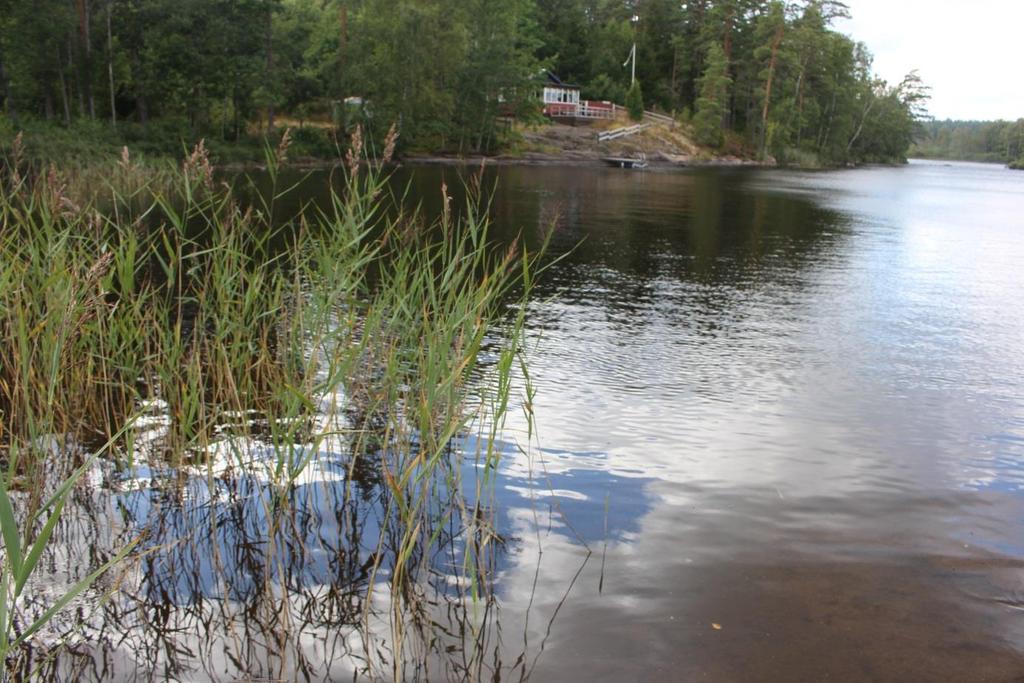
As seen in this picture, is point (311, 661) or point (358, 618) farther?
point (358, 618)

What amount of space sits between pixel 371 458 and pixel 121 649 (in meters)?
2.88

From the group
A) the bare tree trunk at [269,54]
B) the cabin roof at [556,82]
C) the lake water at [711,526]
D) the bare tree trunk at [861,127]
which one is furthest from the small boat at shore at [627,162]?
the bare tree trunk at [861,127]

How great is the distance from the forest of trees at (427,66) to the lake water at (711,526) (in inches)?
Answer: 1309

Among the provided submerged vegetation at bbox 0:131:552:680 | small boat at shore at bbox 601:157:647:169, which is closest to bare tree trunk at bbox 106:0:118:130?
small boat at shore at bbox 601:157:647:169

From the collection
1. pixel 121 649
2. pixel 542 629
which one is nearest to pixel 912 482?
pixel 542 629

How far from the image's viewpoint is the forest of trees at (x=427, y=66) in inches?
1649

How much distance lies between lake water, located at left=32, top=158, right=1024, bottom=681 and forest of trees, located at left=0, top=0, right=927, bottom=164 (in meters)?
33.3

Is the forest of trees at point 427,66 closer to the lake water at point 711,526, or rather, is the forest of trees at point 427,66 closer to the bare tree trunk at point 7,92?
the bare tree trunk at point 7,92

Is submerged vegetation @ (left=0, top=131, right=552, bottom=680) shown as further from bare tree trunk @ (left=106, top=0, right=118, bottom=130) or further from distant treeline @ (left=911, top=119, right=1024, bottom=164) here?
distant treeline @ (left=911, top=119, right=1024, bottom=164)

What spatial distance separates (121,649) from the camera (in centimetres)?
430

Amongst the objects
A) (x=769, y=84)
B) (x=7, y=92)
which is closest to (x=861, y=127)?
(x=769, y=84)

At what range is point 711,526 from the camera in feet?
20.5

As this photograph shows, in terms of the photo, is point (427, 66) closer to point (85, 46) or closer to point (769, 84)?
point (85, 46)

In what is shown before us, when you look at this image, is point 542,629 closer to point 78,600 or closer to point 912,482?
point 78,600
